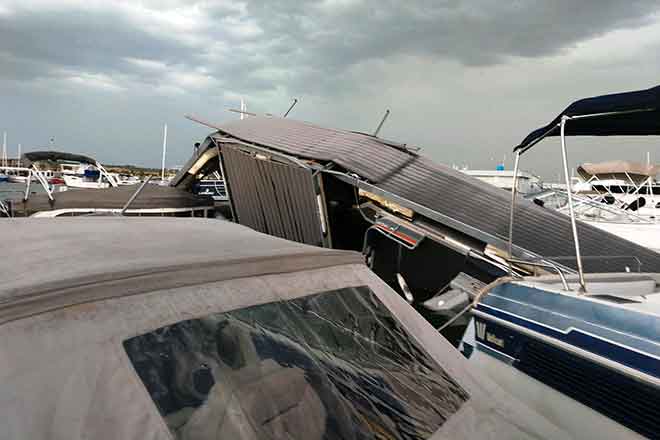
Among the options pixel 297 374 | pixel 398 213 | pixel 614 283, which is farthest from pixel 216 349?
pixel 398 213

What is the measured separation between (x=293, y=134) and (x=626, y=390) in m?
7.62

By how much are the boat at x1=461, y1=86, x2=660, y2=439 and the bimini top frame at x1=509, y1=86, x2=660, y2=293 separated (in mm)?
11

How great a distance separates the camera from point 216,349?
52.8 inches

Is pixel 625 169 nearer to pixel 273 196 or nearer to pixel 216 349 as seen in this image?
pixel 273 196

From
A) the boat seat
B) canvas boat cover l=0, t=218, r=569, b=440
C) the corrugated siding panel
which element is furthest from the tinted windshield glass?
the corrugated siding panel

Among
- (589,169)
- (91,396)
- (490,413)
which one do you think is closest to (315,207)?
(490,413)

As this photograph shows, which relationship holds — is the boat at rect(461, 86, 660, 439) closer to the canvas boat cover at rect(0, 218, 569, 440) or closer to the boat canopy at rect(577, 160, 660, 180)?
the canvas boat cover at rect(0, 218, 569, 440)

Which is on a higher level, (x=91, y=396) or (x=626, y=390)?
(x=91, y=396)

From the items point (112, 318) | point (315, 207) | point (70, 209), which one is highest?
point (112, 318)

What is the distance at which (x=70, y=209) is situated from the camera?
8852 millimetres

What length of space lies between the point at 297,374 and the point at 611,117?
4637mm

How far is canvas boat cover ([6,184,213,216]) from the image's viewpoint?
8.91 m

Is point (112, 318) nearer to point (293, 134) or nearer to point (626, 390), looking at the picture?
point (626, 390)

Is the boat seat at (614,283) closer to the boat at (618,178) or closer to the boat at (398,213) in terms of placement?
the boat at (398,213)
